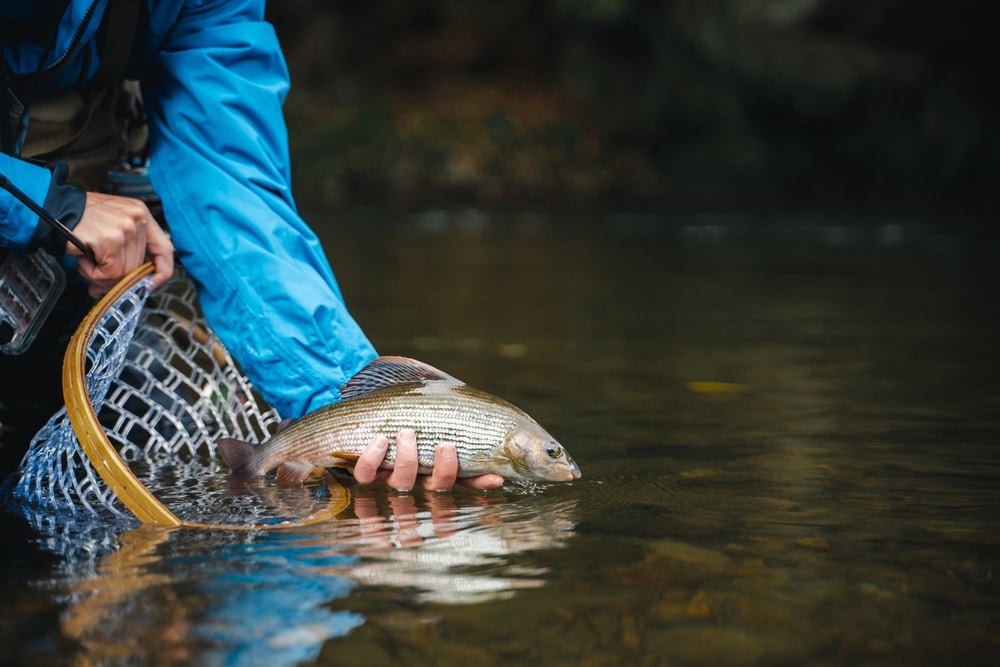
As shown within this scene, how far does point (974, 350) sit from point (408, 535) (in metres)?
3.94

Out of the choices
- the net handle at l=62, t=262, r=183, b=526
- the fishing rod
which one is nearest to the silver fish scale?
the net handle at l=62, t=262, r=183, b=526

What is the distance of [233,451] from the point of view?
3.32m

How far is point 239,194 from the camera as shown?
331 cm

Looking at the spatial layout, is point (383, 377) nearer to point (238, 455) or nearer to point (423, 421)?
point (423, 421)

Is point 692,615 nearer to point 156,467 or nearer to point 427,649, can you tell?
point 427,649

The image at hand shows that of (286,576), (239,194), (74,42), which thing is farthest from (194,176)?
(286,576)

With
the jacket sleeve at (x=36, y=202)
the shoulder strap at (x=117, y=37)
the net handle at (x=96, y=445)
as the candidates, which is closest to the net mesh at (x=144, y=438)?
the net handle at (x=96, y=445)

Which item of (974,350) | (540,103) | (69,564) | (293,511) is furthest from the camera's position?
(540,103)

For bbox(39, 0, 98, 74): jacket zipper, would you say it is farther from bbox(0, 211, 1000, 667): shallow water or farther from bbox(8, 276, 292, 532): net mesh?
bbox(0, 211, 1000, 667): shallow water

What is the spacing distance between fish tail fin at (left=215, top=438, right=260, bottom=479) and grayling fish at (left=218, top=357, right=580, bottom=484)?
8.3 inches

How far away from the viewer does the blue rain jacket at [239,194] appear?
3.22 m

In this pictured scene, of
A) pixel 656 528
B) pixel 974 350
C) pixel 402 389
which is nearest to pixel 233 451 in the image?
pixel 402 389

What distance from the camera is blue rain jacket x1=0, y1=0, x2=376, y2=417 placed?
3.22 meters

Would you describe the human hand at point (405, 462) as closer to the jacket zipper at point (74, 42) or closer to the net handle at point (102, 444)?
the net handle at point (102, 444)
